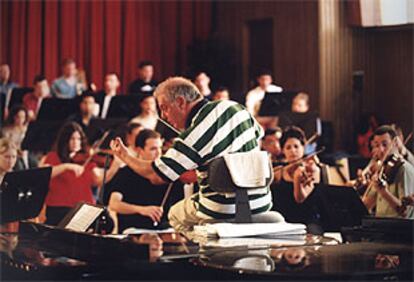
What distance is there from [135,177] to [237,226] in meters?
2.07

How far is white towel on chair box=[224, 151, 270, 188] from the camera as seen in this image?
3.84 metres

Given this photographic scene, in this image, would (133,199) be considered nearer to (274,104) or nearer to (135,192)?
(135,192)

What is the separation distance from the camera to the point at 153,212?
5523 millimetres

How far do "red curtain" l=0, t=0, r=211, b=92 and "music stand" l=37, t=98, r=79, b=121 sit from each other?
3.49 metres

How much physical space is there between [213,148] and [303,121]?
173 inches

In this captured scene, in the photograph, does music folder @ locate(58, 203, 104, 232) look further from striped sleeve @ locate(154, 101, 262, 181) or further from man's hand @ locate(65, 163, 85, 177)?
man's hand @ locate(65, 163, 85, 177)

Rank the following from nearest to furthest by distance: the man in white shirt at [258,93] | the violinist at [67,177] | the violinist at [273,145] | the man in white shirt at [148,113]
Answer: the violinist at [67,177] < the violinist at [273,145] < the man in white shirt at [148,113] < the man in white shirt at [258,93]

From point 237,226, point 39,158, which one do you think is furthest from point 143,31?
point 237,226

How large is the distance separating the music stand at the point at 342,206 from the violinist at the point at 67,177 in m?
1.98

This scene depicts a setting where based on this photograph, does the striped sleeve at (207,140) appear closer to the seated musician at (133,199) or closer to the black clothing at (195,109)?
the black clothing at (195,109)

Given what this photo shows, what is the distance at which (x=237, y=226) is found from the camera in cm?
371

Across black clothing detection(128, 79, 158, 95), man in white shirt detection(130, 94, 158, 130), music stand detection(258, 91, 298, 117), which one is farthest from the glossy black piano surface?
black clothing detection(128, 79, 158, 95)

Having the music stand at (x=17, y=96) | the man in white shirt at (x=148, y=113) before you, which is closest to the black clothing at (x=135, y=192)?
the man in white shirt at (x=148, y=113)

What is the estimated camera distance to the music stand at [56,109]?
28.2ft
